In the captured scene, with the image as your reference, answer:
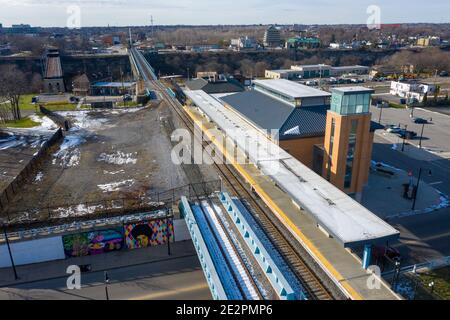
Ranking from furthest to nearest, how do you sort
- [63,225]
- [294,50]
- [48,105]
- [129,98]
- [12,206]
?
[294,50]
[129,98]
[48,105]
[12,206]
[63,225]

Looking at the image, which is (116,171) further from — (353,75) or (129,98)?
(353,75)

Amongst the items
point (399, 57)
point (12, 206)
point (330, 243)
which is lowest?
point (12, 206)

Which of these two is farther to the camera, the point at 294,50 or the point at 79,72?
the point at 294,50

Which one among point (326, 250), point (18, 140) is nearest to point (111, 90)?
point (18, 140)

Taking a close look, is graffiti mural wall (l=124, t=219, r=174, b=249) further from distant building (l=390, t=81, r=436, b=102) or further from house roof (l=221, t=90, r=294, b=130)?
distant building (l=390, t=81, r=436, b=102)

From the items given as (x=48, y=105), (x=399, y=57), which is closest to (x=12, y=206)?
(x=48, y=105)

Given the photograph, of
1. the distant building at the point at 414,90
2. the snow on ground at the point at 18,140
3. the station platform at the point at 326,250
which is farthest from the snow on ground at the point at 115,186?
the distant building at the point at 414,90

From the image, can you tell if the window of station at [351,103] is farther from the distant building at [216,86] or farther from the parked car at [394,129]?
the distant building at [216,86]
